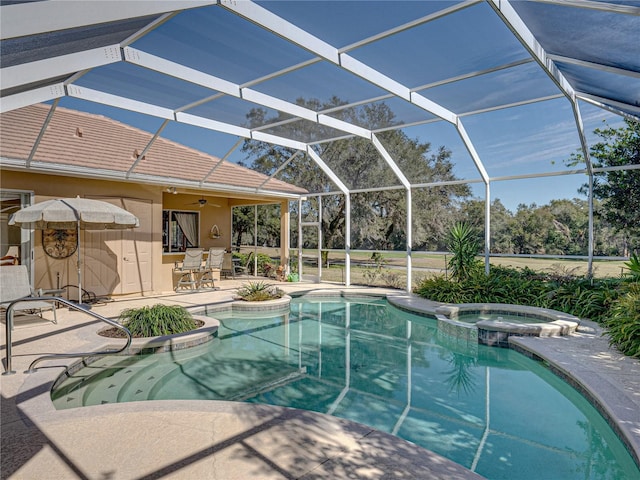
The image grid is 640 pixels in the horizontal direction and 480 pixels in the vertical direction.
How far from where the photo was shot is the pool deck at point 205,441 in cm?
260

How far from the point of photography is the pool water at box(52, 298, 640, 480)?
3.45 metres

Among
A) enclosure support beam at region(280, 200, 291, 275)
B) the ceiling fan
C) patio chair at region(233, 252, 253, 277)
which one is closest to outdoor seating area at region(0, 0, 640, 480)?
the ceiling fan

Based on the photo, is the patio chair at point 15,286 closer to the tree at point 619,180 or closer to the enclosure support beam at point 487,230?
the enclosure support beam at point 487,230

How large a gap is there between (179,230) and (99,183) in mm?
4023

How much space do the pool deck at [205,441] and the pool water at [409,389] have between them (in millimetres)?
440

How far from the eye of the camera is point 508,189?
998 cm

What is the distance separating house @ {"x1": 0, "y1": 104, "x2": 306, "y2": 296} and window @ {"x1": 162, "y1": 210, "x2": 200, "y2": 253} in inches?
59.1

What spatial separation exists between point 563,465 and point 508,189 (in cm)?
791

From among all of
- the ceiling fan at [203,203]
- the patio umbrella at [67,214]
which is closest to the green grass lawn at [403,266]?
the ceiling fan at [203,203]

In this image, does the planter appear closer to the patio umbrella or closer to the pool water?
the pool water

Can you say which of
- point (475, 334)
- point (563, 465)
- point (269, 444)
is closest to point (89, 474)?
point (269, 444)

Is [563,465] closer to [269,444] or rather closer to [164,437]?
[269,444]

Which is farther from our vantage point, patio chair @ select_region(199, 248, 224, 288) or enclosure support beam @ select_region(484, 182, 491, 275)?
patio chair @ select_region(199, 248, 224, 288)

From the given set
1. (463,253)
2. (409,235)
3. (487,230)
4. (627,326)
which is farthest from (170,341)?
(487,230)
